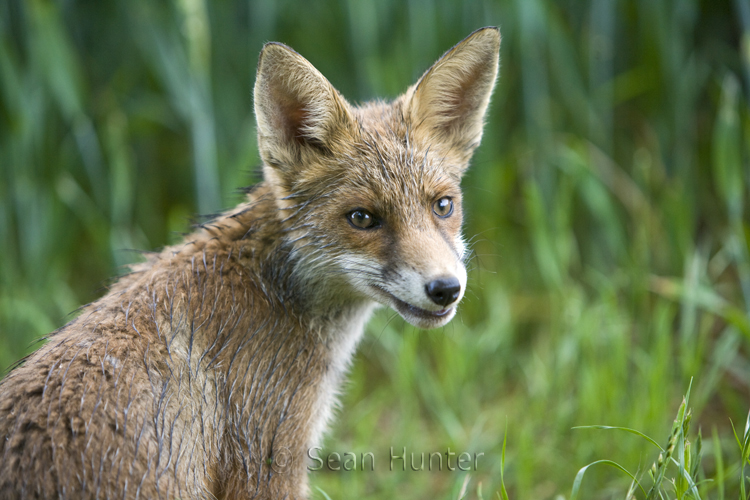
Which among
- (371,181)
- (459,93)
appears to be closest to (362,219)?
(371,181)

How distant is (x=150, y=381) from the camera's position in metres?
2.43

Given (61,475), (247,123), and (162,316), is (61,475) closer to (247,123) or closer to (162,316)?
(162,316)

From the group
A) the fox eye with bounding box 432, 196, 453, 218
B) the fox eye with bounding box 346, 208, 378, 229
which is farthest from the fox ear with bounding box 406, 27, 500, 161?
the fox eye with bounding box 346, 208, 378, 229

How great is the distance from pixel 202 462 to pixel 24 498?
684 mm

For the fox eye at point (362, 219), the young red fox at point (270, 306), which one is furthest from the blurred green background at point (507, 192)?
the fox eye at point (362, 219)

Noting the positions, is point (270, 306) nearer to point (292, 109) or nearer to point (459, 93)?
point (292, 109)

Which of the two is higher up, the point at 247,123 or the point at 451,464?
the point at 247,123

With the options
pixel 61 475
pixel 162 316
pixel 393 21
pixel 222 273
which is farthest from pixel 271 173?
pixel 393 21

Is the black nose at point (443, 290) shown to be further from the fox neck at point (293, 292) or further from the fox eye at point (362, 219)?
the fox neck at point (293, 292)

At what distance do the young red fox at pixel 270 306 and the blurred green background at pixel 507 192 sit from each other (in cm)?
123

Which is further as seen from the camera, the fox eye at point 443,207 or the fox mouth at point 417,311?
the fox eye at point 443,207

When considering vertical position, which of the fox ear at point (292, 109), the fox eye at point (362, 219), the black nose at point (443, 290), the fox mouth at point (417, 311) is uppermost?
the fox ear at point (292, 109)

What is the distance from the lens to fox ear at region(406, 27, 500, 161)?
9.89 feet

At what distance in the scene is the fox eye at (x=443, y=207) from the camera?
2955mm
